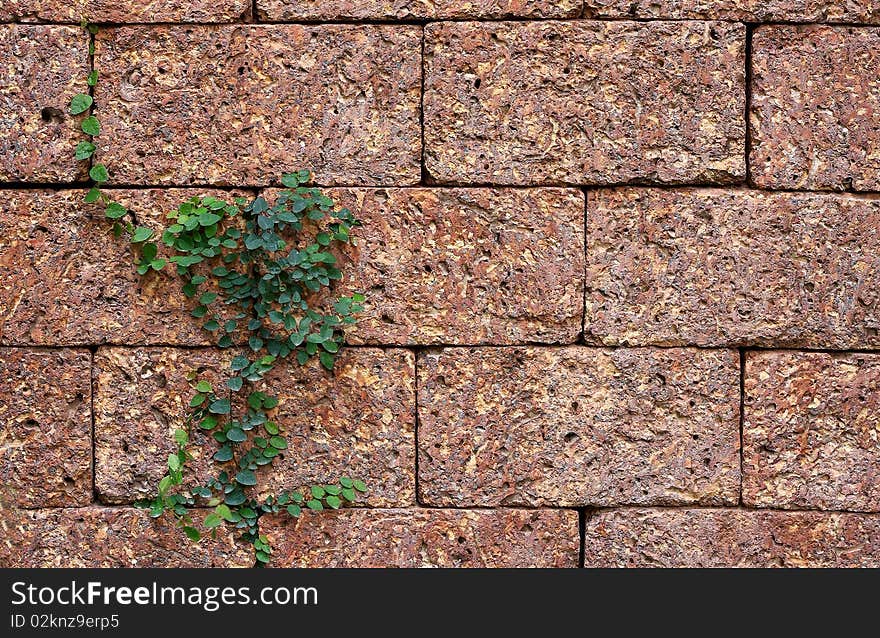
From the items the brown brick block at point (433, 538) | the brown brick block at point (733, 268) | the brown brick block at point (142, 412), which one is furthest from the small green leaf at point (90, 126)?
the brown brick block at point (733, 268)

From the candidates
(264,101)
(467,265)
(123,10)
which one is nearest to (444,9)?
(264,101)

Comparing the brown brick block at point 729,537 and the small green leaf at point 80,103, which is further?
the brown brick block at point 729,537

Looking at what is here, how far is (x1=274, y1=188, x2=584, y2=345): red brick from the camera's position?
309 cm

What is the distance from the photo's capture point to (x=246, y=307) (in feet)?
10.2

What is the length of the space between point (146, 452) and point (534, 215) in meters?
1.69

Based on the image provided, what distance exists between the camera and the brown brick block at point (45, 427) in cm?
313

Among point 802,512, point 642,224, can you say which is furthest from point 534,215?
point 802,512

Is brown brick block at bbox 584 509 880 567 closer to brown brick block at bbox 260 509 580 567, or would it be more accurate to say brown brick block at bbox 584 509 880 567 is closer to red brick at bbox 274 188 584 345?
brown brick block at bbox 260 509 580 567

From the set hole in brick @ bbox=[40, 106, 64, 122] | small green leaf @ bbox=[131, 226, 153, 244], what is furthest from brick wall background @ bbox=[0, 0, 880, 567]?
small green leaf @ bbox=[131, 226, 153, 244]

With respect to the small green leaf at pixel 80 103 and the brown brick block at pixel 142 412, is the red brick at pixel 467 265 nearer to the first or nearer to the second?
the brown brick block at pixel 142 412

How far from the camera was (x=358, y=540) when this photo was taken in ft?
10.4

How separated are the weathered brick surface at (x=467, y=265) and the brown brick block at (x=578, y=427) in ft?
0.38

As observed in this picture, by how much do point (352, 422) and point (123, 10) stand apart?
5.65 ft

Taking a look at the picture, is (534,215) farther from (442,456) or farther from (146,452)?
(146,452)
